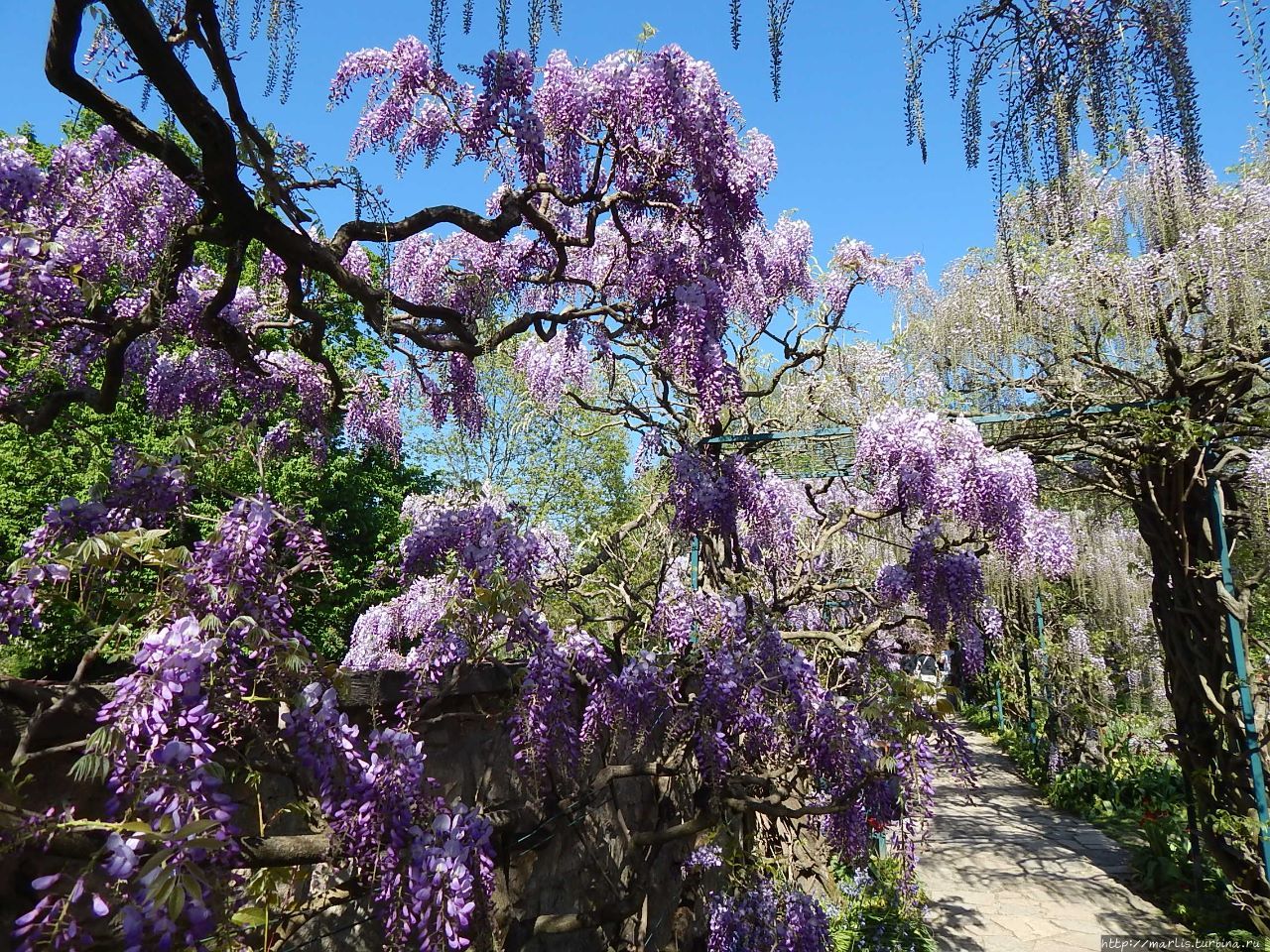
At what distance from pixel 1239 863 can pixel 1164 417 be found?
8.88ft

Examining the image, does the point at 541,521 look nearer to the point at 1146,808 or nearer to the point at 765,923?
the point at 765,923

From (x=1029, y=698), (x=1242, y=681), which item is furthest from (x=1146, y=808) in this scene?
(x=1242, y=681)

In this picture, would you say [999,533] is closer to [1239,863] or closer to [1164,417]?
[1164,417]

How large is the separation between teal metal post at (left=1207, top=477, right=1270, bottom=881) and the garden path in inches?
34.3

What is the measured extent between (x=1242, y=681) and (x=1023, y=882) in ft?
7.22

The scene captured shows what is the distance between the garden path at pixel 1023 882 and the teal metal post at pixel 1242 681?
2.86ft

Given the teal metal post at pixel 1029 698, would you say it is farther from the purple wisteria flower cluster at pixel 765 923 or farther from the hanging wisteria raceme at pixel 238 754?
the hanging wisteria raceme at pixel 238 754

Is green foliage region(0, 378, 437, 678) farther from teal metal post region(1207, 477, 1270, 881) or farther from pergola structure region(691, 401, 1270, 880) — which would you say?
teal metal post region(1207, 477, 1270, 881)

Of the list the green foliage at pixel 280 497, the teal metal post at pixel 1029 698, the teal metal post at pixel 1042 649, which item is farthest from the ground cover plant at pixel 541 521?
the teal metal post at pixel 1029 698

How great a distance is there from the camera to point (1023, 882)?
5.59 m

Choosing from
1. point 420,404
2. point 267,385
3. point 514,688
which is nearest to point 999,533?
point 514,688

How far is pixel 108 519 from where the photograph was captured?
5.93 feet

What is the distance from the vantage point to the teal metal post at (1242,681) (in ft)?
14.2

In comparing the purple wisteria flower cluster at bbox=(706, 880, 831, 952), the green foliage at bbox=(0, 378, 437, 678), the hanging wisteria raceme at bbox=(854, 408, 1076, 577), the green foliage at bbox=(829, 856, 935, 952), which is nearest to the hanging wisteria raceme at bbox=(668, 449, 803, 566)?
the hanging wisteria raceme at bbox=(854, 408, 1076, 577)
